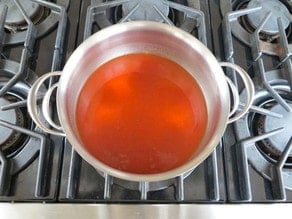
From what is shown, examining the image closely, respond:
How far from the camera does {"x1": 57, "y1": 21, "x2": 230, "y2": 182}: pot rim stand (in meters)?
0.38

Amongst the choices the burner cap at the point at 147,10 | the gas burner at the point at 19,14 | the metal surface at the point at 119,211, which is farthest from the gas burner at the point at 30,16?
the metal surface at the point at 119,211

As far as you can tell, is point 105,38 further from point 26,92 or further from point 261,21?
point 261,21

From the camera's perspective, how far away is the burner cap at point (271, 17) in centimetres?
59

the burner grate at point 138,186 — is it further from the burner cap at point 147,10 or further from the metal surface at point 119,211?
the burner cap at point 147,10

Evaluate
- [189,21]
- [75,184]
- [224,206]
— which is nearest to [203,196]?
[224,206]

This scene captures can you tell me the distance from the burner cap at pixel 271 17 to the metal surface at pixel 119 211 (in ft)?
0.98

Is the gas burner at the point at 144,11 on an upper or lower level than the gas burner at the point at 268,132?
upper

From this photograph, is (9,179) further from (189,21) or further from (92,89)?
(189,21)

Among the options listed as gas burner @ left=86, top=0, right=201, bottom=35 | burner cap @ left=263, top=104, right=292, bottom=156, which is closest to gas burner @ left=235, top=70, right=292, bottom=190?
burner cap @ left=263, top=104, right=292, bottom=156

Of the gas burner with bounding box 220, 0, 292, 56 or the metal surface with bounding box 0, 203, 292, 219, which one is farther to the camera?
the gas burner with bounding box 220, 0, 292, 56

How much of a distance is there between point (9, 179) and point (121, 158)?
6.0 inches

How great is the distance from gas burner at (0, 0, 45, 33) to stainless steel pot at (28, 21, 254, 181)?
0.17 metres

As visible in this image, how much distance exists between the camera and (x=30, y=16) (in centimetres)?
58

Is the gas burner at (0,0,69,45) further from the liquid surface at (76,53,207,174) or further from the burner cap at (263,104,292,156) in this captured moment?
the burner cap at (263,104,292,156)
